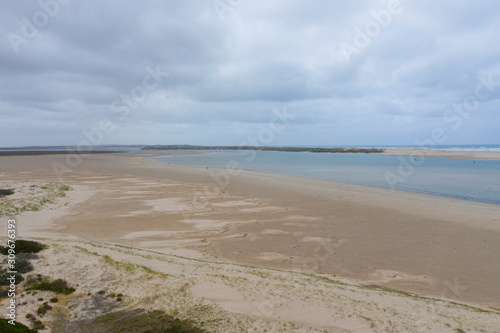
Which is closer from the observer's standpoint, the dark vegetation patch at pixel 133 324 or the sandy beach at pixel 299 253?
the dark vegetation patch at pixel 133 324

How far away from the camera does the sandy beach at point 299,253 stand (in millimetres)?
7680

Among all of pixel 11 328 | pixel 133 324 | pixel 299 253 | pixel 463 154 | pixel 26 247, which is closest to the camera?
pixel 11 328

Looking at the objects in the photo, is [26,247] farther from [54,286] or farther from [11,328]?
[11,328]

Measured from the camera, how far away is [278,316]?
7.35m

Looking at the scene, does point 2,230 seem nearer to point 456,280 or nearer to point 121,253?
point 121,253

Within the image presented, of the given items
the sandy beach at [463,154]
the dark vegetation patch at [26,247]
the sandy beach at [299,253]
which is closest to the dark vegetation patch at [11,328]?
the sandy beach at [299,253]

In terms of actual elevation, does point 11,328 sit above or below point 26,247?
below

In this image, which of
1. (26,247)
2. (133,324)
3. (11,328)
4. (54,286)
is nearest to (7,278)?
(54,286)

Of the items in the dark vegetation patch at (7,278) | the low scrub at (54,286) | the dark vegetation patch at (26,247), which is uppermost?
the dark vegetation patch at (26,247)

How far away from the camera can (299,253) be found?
1322 centimetres

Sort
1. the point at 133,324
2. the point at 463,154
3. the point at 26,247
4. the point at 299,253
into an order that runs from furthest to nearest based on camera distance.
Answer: the point at 463,154 < the point at 299,253 < the point at 26,247 < the point at 133,324

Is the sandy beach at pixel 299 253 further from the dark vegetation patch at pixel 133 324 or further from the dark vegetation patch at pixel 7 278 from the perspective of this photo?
the dark vegetation patch at pixel 7 278

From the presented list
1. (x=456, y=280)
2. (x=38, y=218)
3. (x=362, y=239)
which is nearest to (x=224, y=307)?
(x=456, y=280)

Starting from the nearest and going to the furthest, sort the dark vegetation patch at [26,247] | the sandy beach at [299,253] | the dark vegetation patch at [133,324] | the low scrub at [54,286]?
the dark vegetation patch at [133,324]
the sandy beach at [299,253]
the low scrub at [54,286]
the dark vegetation patch at [26,247]
